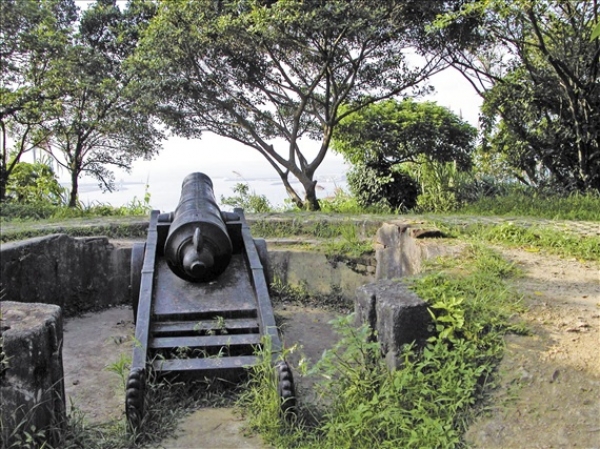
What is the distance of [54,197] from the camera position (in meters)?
11.6

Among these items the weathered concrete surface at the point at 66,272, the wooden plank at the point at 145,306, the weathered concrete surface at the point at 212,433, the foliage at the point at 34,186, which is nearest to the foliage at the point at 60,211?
the foliage at the point at 34,186

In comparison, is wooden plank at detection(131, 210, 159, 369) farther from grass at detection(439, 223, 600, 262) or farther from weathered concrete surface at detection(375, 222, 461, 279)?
grass at detection(439, 223, 600, 262)

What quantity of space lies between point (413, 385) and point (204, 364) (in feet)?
4.72

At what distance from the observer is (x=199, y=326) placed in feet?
13.6

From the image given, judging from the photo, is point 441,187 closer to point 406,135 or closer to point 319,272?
point 406,135

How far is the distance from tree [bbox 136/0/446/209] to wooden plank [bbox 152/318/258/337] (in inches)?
232

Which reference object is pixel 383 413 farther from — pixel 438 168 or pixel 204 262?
pixel 438 168

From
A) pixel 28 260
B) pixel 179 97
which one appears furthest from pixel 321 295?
pixel 179 97

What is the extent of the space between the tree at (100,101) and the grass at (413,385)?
8836 mm

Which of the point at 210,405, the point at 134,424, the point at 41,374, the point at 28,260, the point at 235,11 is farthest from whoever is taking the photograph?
the point at 235,11

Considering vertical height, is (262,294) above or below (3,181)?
below

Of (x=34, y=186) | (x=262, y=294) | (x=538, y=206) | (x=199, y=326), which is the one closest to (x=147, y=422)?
(x=199, y=326)

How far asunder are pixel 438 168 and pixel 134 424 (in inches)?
329

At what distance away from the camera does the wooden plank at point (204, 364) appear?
3744 mm
